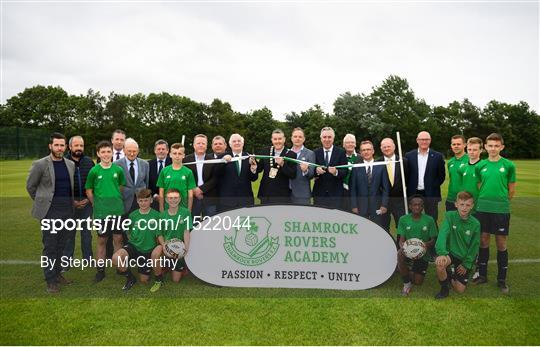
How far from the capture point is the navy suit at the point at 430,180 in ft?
18.8

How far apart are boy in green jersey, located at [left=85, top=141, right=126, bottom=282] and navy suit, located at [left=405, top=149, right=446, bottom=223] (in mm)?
4263

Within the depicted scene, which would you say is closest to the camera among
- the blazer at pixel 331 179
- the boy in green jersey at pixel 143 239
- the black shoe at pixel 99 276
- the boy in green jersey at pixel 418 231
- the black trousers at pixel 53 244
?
the black trousers at pixel 53 244

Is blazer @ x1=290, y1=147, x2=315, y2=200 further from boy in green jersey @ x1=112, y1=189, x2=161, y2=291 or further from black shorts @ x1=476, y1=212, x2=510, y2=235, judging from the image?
black shorts @ x1=476, y1=212, x2=510, y2=235

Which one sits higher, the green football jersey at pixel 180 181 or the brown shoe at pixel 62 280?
the green football jersey at pixel 180 181

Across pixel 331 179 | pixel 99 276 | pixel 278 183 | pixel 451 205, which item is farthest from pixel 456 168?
pixel 99 276

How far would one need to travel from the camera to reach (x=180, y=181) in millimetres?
5297

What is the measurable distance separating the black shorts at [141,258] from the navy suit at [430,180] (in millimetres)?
3935

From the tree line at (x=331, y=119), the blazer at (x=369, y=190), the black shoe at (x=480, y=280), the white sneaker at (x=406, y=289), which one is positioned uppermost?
the tree line at (x=331, y=119)

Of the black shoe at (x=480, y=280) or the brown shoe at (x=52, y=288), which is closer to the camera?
the brown shoe at (x=52, y=288)

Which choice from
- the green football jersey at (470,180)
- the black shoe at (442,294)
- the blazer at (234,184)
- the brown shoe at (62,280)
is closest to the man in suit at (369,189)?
the green football jersey at (470,180)

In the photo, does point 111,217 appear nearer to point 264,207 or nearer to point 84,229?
point 84,229

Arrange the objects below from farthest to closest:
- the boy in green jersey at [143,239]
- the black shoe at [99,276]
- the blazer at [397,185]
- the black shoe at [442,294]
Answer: the blazer at [397,185]
the black shoe at [99,276]
the boy in green jersey at [143,239]
the black shoe at [442,294]

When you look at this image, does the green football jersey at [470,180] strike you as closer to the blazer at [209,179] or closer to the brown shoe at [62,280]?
the blazer at [209,179]

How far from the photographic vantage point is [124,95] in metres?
58.5
